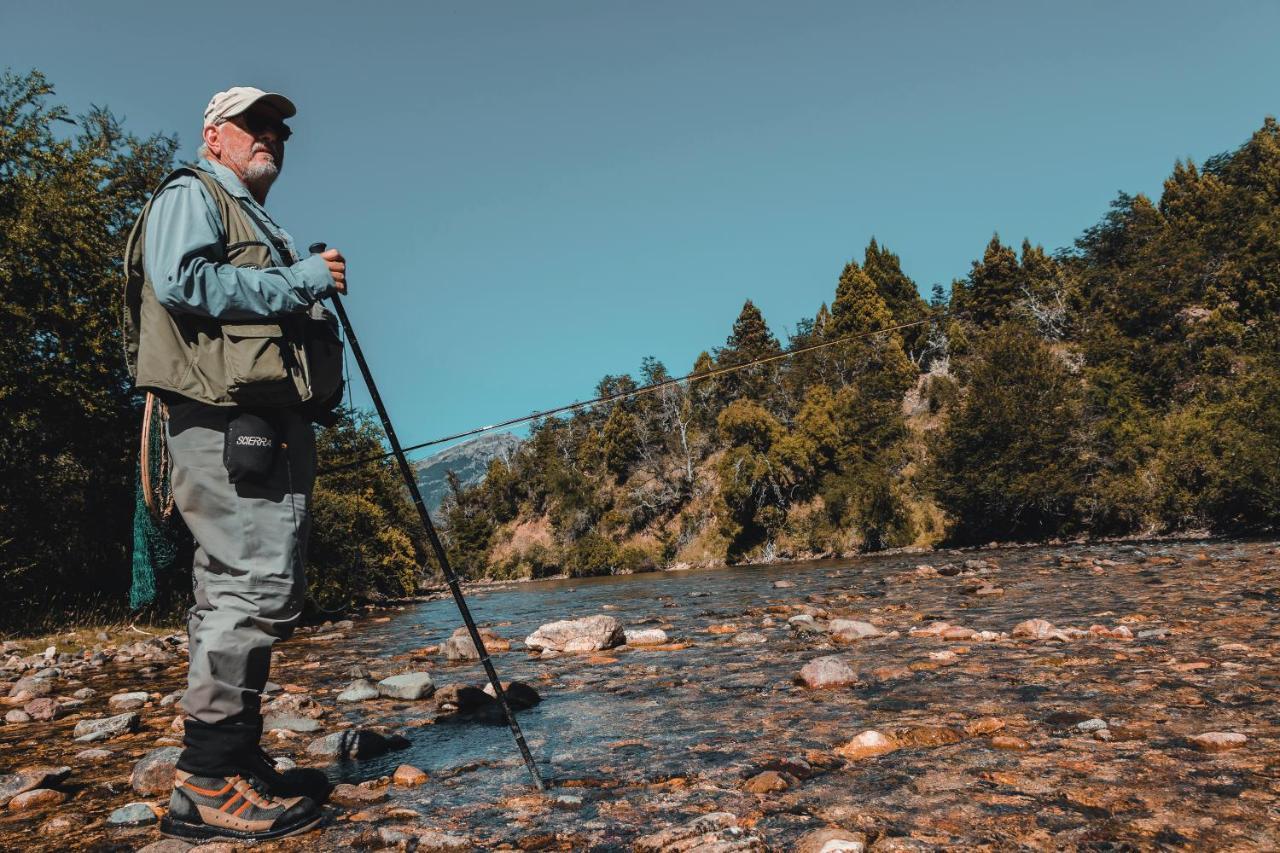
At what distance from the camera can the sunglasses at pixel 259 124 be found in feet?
10.6

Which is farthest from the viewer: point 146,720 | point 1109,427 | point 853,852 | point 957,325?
point 957,325

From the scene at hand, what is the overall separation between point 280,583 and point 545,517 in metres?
67.2

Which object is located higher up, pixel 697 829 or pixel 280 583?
pixel 280 583

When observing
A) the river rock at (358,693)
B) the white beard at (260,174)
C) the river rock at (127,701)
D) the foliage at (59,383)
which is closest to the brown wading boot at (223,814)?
the white beard at (260,174)

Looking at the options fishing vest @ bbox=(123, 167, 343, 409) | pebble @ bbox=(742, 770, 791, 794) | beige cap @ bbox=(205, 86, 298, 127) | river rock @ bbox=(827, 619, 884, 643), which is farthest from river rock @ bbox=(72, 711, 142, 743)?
river rock @ bbox=(827, 619, 884, 643)

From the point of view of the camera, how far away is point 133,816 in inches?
117

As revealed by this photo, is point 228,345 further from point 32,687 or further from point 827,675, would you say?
point 32,687

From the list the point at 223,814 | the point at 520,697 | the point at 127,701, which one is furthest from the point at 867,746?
the point at 127,701

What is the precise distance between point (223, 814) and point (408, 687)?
9.86 feet

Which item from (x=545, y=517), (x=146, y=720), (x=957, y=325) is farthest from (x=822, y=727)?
(x=545, y=517)

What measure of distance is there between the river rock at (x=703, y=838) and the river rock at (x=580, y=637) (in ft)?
17.3

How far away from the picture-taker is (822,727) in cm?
371

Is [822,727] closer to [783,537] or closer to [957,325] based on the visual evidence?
[783,537]

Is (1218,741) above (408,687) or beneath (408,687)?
above
